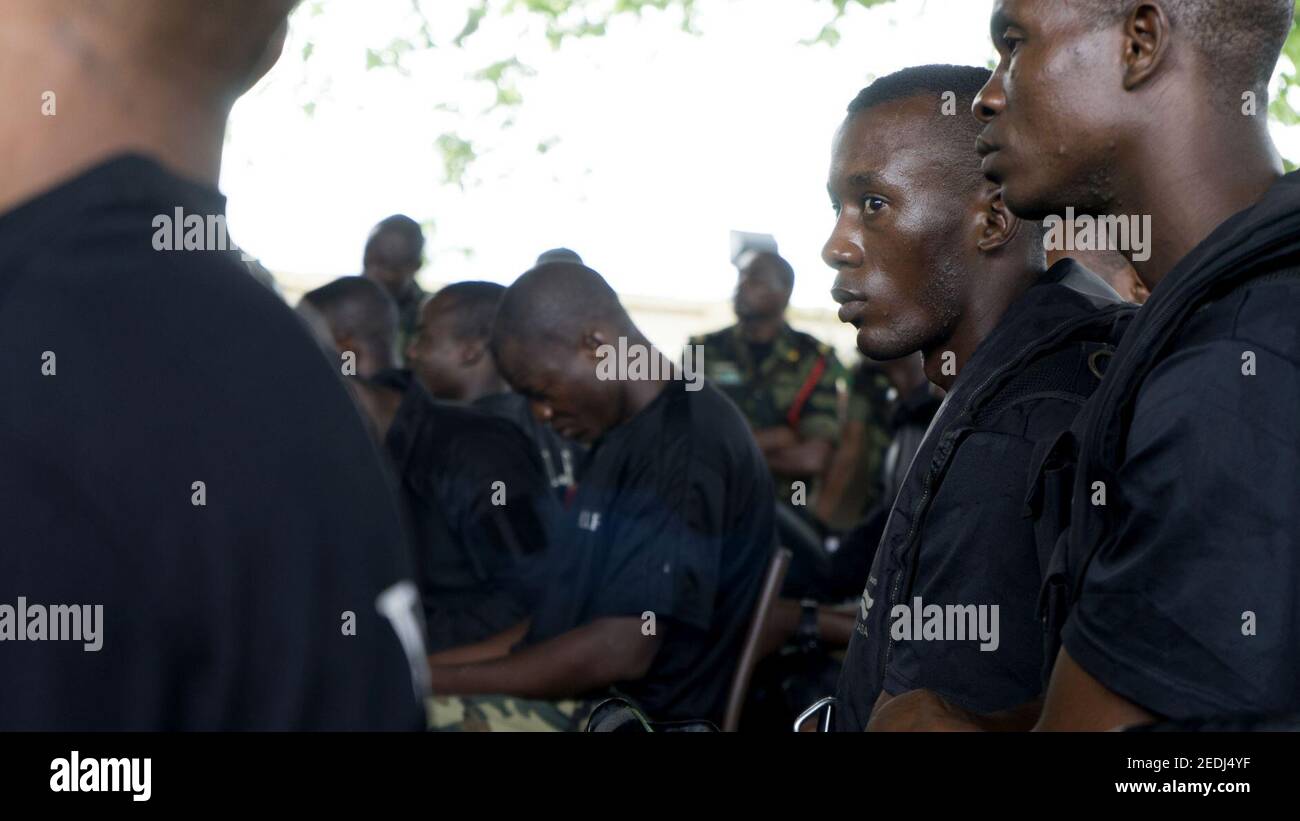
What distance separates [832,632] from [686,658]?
0.45 metres

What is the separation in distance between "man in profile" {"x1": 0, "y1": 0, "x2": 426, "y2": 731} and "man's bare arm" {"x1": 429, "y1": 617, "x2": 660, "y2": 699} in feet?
8.96

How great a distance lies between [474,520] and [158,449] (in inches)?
142

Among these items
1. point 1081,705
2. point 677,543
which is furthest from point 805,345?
point 1081,705

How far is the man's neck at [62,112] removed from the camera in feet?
2.49

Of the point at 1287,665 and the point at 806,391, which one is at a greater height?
the point at 806,391

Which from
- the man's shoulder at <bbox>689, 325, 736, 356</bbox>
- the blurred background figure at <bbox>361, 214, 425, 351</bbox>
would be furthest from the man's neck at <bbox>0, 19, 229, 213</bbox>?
the man's shoulder at <bbox>689, 325, 736, 356</bbox>

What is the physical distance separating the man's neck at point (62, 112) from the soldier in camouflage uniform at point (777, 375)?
230 inches

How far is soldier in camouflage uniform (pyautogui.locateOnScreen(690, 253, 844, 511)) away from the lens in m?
6.63

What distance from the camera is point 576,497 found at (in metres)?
3.80

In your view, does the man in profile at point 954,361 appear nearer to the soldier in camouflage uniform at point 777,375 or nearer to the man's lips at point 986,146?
the man's lips at point 986,146

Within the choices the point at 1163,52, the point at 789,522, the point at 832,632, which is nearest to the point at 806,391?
the point at 789,522

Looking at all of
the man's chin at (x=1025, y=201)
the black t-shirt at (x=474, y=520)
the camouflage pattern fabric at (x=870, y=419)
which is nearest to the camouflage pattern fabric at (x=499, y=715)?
the black t-shirt at (x=474, y=520)
